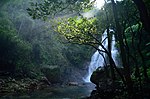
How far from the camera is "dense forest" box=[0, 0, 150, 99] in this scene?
11023mm

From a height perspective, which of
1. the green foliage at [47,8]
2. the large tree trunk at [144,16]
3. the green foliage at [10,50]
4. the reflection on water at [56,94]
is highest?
the green foliage at [10,50]

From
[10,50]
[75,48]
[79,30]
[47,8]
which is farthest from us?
[75,48]

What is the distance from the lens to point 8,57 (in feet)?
119

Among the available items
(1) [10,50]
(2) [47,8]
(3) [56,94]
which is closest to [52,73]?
(1) [10,50]

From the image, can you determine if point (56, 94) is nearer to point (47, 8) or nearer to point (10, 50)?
point (10, 50)

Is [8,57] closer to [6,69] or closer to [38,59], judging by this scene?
[6,69]

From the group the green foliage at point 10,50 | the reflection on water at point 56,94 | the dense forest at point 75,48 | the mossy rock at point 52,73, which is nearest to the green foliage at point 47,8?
the dense forest at point 75,48

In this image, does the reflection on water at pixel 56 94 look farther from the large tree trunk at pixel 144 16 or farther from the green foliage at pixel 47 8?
the large tree trunk at pixel 144 16

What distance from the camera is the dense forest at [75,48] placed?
434 inches

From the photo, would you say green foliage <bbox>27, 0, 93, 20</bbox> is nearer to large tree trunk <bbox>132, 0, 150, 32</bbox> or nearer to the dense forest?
the dense forest

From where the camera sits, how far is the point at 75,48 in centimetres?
6303

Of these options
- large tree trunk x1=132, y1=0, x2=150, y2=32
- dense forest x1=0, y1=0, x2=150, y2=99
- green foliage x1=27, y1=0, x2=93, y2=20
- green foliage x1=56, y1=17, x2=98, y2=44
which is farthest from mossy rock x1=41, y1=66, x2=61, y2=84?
→ large tree trunk x1=132, y1=0, x2=150, y2=32

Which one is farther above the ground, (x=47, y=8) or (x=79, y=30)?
(x=79, y=30)

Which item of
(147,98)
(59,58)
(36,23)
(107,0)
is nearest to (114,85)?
(147,98)
